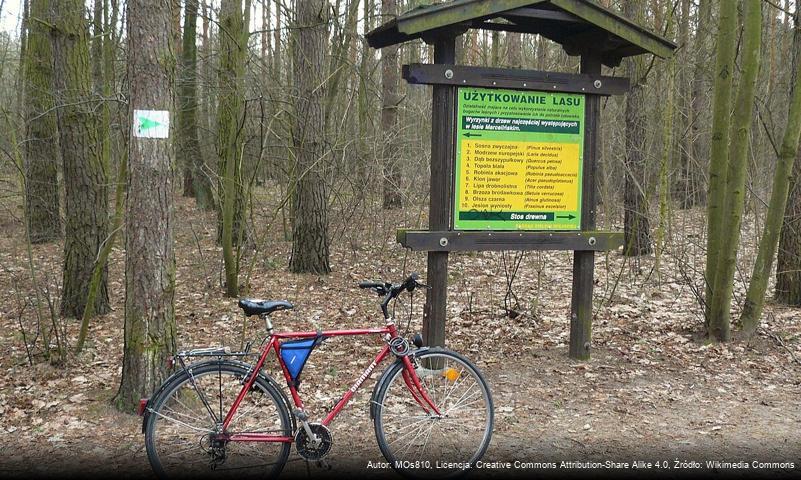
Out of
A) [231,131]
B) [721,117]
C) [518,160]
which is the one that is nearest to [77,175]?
[231,131]

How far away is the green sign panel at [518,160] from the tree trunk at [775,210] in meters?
2.32

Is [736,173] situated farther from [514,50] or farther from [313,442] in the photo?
[514,50]

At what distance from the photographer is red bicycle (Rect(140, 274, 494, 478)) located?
13.8 ft

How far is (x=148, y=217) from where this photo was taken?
525 cm

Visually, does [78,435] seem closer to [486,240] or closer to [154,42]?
[154,42]

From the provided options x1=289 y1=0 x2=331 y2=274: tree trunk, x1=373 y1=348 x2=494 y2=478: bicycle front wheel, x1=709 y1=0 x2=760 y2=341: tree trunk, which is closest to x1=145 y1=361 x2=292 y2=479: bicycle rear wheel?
x1=373 y1=348 x2=494 y2=478: bicycle front wheel

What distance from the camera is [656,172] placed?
1345 cm

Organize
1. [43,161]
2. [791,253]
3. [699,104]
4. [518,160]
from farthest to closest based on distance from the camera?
[699,104], [43,161], [791,253], [518,160]

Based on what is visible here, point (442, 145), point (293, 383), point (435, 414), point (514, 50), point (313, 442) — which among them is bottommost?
point (313, 442)

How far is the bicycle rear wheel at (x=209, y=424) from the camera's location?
164 inches

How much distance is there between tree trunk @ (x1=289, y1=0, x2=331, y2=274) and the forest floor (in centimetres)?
50

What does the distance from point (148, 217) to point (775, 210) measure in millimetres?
6283

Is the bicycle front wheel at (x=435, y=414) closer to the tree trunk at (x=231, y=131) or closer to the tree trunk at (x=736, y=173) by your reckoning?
the tree trunk at (x=736, y=173)

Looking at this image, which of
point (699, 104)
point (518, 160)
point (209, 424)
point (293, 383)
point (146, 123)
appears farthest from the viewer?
point (699, 104)
